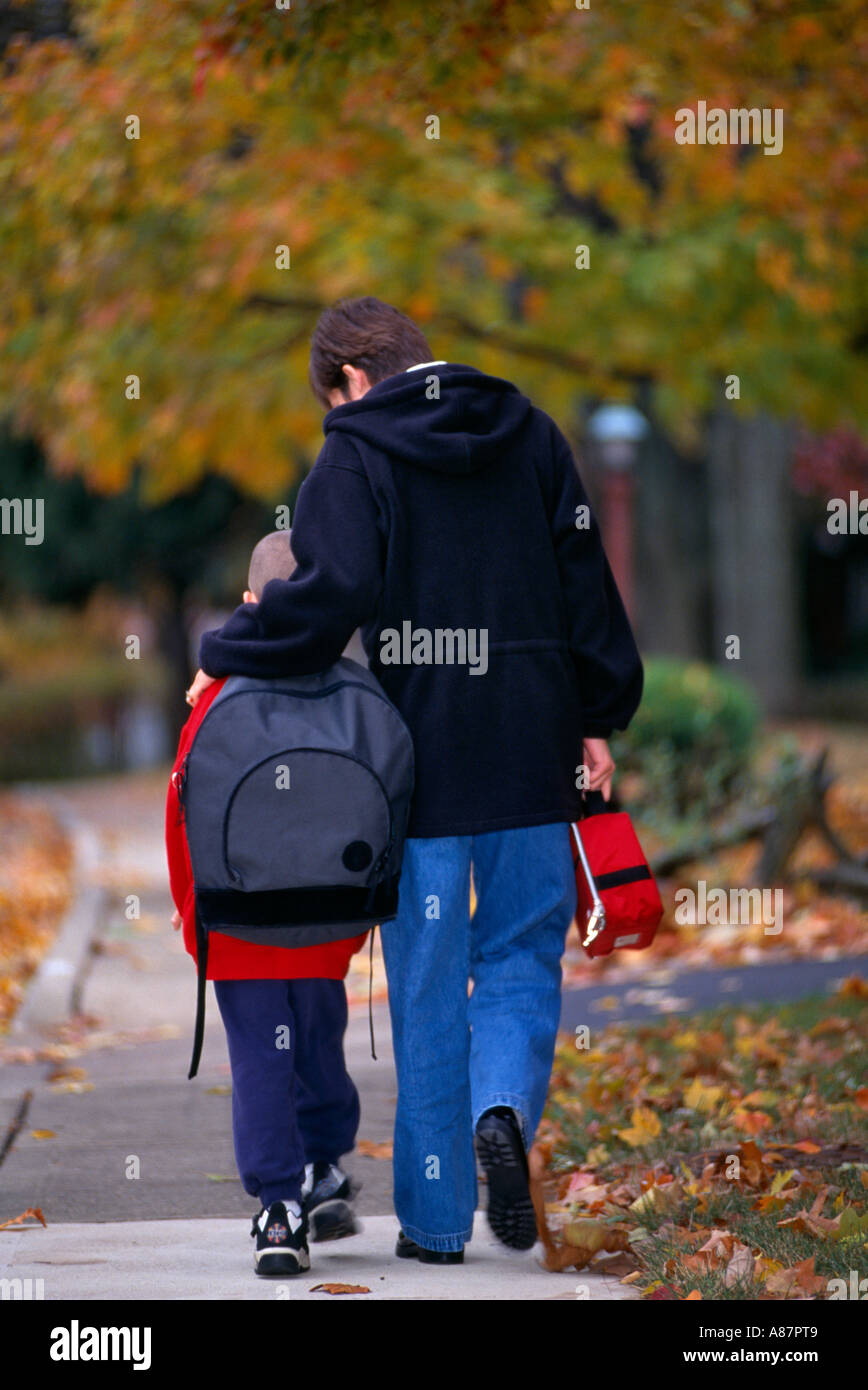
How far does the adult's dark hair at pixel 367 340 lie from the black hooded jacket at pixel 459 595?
0.11 m

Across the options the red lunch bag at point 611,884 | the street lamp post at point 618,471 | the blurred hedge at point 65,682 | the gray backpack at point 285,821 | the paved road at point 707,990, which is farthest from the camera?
the blurred hedge at point 65,682

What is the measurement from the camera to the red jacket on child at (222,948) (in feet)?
12.5

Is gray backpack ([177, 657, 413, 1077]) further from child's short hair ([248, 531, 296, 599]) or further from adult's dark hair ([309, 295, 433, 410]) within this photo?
adult's dark hair ([309, 295, 433, 410])

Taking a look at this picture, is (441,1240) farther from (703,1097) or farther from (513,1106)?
(703,1097)

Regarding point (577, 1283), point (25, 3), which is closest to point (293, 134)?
point (25, 3)

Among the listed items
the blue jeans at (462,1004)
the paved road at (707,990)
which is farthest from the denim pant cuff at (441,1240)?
the paved road at (707,990)

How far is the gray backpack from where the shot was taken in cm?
364

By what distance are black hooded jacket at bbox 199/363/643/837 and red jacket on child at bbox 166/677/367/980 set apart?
0.19m

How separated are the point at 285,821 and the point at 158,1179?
1604 millimetres

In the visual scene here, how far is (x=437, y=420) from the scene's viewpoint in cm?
386

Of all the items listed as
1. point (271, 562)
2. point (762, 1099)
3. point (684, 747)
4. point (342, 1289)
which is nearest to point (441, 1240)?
point (342, 1289)

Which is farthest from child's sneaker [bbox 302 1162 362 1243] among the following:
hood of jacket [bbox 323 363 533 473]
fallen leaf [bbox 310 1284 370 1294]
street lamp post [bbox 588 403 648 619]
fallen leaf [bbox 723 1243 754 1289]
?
street lamp post [bbox 588 403 648 619]

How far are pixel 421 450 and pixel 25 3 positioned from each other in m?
5.24

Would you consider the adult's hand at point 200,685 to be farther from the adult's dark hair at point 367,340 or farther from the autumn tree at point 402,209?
the autumn tree at point 402,209
